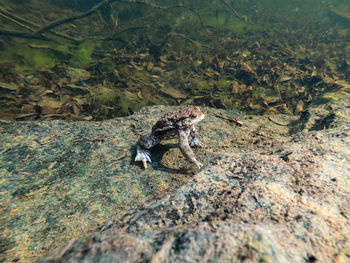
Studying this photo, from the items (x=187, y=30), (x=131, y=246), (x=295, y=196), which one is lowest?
(x=131, y=246)

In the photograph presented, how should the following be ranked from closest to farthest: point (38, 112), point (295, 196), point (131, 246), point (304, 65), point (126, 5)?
point (131, 246), point (295, 196), point (38, 112), point (304, 65), point (126, 5)

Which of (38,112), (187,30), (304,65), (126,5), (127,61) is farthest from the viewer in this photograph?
(126,5)

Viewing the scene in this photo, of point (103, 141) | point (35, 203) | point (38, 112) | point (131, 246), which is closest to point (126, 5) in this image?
point (38, 112)

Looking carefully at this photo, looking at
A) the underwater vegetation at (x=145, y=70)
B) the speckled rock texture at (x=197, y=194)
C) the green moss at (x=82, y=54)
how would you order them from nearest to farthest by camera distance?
the speckled rock texture at (x=197, y=194) → the underwater vegetation at (x=145, y=70) → the green moss at (x=82, y=54)

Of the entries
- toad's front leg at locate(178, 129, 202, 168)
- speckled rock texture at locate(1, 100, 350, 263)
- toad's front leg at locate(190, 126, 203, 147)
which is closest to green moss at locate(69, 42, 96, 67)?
speckled rock texture at locate(1, 100, 350, 263)

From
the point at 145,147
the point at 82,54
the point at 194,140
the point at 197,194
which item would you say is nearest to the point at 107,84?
the point at 82,54

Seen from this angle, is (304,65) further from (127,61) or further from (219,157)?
(219,157)

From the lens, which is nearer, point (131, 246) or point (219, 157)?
point (131, 246)

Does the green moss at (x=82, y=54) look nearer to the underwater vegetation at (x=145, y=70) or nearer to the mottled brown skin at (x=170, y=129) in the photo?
the underwater vegetation at (x=145, y=70)

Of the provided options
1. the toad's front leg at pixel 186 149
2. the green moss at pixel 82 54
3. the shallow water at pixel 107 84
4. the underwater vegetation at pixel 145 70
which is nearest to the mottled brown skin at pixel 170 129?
the toad's front leg at pixel 186 149
